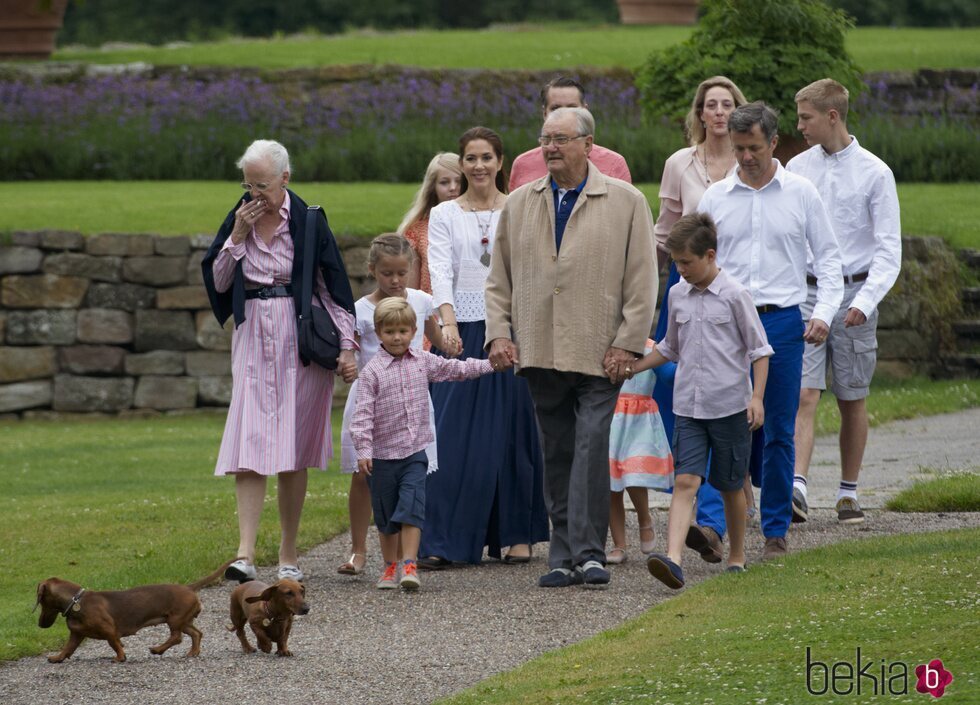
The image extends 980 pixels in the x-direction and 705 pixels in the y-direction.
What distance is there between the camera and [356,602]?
22.1 ft

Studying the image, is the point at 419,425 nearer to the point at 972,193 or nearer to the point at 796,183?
the point at 796,183

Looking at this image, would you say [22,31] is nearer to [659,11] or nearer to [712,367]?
[659,11]

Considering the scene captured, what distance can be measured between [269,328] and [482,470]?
1244 mm

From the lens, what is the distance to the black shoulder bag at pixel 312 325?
23.3ft

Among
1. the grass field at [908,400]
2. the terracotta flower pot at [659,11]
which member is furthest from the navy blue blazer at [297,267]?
the terracotta flower pot at [659,11]

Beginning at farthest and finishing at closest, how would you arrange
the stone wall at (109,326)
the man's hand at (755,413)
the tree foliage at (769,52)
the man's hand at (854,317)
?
the stone wall at (109,326) → the tree foliage at (769,52) → the man's hand at (854,317) → the man's hand at (755,413)

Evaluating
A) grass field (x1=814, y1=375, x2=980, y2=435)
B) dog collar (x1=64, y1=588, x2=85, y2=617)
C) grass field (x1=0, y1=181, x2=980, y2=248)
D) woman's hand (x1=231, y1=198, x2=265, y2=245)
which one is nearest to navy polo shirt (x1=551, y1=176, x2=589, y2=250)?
woman's hand (x1=231, y1=198, x2=265, y2=245)

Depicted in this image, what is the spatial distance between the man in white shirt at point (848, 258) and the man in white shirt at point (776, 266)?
642 mm

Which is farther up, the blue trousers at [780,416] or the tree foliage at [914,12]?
the tree foliage at [914,12]

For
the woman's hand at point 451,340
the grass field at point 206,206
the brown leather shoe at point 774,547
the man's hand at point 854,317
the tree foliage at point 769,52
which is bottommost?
the brown leather shoe at point 774,547

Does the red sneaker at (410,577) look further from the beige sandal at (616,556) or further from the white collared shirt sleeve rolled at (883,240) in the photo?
the white collared shirt sleeve rolled at (883,240)

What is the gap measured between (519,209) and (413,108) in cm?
1275

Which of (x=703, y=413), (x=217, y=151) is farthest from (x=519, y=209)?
(x=217, y=151)

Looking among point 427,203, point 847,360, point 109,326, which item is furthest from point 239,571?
point 109,326
